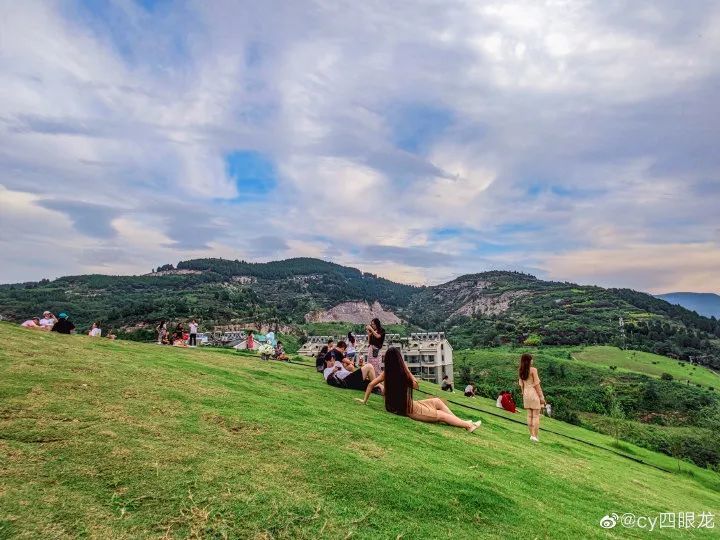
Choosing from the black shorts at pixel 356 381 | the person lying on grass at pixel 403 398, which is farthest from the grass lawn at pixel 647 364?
the person lying on grass at pixel 403 398

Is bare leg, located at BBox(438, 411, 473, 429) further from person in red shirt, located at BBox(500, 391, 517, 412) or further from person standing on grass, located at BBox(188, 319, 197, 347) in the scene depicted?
person standing on grass, located at BBox(188, 319, 197, 347)

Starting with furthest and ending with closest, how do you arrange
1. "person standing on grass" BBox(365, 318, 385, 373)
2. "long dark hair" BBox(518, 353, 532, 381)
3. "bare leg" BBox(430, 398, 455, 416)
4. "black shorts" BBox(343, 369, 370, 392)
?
1. "person standing on grass" BBox(365, 318, 385, 373)
2. "black shorts" BBox(343, 369, 370, 392)
3. "long dark hair" BBox(518, 353, 532, 381)
4. "bare leg" BBox(430, 398, 455, 416)

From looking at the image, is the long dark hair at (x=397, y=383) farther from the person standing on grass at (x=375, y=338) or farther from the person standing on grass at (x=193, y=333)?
the person standing on grass at (x=193, y=333)

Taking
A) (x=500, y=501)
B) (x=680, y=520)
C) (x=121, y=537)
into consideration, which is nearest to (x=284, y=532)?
(x=121, y=537)

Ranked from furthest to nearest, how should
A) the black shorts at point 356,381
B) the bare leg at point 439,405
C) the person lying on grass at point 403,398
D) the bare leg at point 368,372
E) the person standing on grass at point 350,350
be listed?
the person standing on grass at point 350,350 < the black shorts at point 356,381 < the bare leg at point 368,372 < the bare leg at point 439,405 < the person lying on grass at point 403,398

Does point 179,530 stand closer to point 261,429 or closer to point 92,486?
point 92,486

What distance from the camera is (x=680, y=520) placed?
789 cm

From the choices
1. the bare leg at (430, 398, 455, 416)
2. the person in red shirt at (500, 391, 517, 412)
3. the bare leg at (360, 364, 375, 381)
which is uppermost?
the bare leg at (360, 364, 375, 381)

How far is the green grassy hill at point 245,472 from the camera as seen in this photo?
4449mm

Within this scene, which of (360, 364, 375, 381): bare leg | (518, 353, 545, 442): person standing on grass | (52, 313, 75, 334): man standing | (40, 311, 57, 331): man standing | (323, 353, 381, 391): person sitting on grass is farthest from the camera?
(40, 311, 57, 331): man standing

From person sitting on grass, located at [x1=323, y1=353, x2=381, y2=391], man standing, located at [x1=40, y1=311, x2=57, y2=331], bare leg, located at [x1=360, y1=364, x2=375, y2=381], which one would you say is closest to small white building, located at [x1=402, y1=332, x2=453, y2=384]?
man standing, located at [x1=40, y1=311, x2=57, y2=331]

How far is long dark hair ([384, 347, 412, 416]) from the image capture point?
1045cm

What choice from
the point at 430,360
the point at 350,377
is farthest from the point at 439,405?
the point at 430,360

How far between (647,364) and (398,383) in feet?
393
